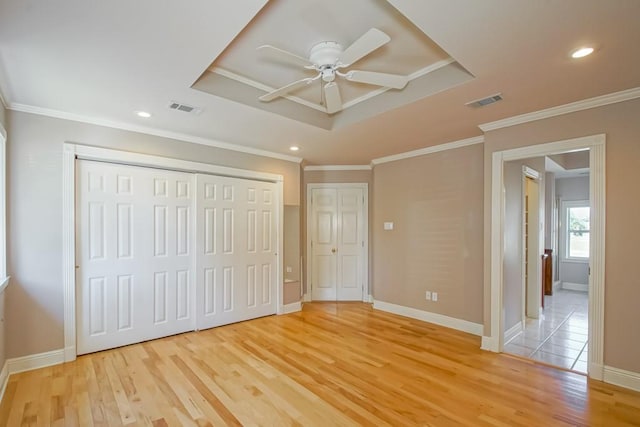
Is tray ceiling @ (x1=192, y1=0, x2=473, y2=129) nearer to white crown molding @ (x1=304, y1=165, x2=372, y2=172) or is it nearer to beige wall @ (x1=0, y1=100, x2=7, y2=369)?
beige wall @ (x1=0, y1=100, x2=7, y2=369)

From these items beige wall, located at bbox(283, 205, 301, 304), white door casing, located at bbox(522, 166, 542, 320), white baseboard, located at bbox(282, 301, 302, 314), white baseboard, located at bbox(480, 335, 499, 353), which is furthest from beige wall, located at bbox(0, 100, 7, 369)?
white door casing, located at bbox(522, 166, 542, 320)

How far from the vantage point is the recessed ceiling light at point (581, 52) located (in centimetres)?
197

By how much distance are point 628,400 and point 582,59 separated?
2.71 meters

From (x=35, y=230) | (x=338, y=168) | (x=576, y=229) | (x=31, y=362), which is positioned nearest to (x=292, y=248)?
(x=338, y=168)

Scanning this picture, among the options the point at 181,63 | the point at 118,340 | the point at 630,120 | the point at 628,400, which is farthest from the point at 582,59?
the point at 118,340

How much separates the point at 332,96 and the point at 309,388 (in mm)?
2550

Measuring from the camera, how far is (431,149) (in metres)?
4.48

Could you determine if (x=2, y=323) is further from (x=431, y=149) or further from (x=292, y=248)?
(x=431, y=149)

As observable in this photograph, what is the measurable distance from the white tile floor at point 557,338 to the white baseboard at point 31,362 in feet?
15.9

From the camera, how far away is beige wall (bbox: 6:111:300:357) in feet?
9.37

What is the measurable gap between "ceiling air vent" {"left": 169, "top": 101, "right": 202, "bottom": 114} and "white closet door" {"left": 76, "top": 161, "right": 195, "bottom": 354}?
1.08 meters

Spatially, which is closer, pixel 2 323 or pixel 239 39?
pixel 239 39

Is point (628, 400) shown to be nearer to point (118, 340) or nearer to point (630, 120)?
point (630, 120)

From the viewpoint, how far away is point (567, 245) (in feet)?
23.2
